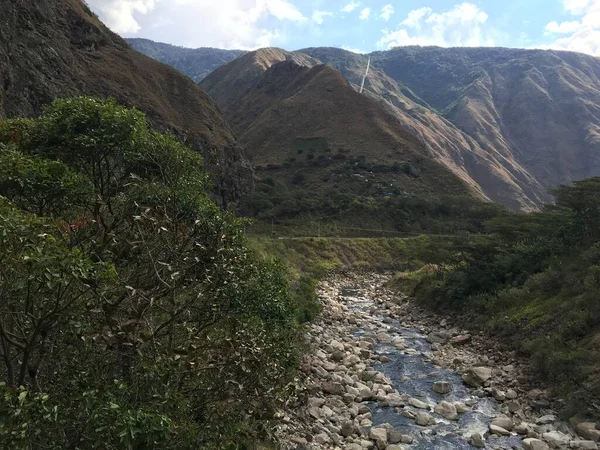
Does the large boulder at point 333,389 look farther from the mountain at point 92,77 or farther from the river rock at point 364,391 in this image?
the mountain at point 92,77

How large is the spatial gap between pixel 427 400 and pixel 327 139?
95.4 m

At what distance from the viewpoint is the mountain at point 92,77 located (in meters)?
39.3

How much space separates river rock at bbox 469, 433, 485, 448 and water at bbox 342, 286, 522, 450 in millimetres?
162

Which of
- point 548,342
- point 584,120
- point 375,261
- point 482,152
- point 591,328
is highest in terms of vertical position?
point 584,120

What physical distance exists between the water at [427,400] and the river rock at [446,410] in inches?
7.0

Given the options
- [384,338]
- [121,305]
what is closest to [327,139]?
[384,338]

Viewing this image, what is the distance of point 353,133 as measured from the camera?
10781 cm

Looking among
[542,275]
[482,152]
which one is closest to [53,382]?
[542,275]

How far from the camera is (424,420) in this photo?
13242 mm

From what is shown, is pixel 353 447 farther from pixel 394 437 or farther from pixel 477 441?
pixel 477 441

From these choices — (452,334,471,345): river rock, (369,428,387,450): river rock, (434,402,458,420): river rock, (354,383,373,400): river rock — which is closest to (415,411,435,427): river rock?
(434,402,458,420): river rock

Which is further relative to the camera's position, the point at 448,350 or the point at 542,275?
the point at 542,275

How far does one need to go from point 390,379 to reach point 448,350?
4.72 meters

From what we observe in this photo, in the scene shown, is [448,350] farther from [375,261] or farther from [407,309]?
[375,261]
